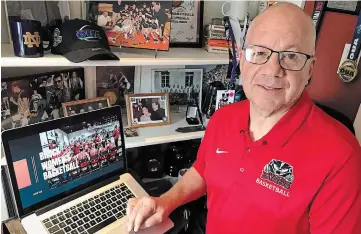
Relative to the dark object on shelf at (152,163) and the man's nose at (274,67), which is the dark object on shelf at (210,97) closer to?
the dark object on shelf at (152,163)

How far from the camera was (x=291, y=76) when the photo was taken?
3.08ft

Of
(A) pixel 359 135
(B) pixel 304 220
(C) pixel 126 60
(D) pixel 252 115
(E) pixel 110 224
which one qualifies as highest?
(C) pixel 126 60

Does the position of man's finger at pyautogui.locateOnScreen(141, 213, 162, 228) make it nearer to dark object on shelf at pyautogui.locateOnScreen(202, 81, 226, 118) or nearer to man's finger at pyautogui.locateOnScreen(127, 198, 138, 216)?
man's finger at pyautogui.locateOnScreen(127, 198, 138, 216)

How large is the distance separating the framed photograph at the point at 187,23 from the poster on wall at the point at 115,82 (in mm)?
264

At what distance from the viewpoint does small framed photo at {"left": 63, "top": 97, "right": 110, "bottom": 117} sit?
131cm

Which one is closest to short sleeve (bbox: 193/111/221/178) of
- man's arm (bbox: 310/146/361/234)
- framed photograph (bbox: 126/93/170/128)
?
framed photograph (bbox: 126/93/170/128)

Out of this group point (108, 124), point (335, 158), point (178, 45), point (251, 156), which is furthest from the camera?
point (178, 45)

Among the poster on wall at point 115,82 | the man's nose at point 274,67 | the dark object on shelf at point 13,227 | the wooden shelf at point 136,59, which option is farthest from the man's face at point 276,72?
the dark object on shelf at point 13,227

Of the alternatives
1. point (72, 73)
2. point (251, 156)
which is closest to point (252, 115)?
point (251, 156)

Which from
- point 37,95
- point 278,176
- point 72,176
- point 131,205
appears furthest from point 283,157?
point 37,95

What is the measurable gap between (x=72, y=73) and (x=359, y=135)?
1184 millimetres

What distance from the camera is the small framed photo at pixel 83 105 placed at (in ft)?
4.29

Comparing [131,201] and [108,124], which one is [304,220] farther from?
[108,124]

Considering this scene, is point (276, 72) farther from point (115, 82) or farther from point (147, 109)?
point (115, 82)
